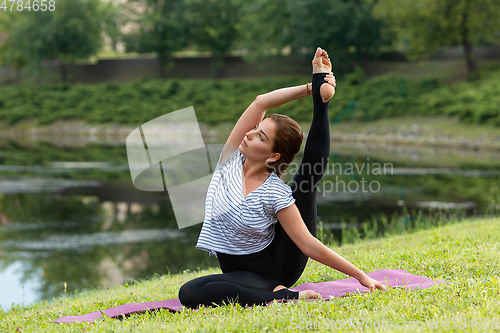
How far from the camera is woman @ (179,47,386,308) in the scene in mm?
3402

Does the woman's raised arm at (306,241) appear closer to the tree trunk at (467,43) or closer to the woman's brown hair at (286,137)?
the woman's brown hair at (286,137)

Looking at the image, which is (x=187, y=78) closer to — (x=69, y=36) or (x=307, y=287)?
(x=69, y=36)

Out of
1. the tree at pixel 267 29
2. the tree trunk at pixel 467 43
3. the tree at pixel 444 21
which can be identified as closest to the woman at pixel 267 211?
the tree at pixel 444 21

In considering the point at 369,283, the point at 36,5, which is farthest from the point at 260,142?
the point at 36,5

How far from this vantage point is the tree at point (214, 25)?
4294 centimetres

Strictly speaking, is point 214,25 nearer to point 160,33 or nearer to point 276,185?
point 160,33

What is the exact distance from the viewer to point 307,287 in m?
4.03

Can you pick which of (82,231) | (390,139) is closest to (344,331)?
(82,231)

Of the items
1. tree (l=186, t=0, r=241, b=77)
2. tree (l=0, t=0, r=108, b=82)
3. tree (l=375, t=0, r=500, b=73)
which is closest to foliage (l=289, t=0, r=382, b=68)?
tree (l=375, t=0, r=500, b=73)

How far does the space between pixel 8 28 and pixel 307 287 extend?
51.1 meters

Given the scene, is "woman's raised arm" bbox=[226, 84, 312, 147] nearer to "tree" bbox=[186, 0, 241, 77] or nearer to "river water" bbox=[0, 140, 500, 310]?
"river water" bbox=[0, 140, 500, 310]

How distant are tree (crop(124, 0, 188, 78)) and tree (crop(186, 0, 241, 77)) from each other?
112 cm

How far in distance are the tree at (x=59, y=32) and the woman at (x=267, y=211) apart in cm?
4038

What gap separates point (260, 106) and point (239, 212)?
2.53 feet
